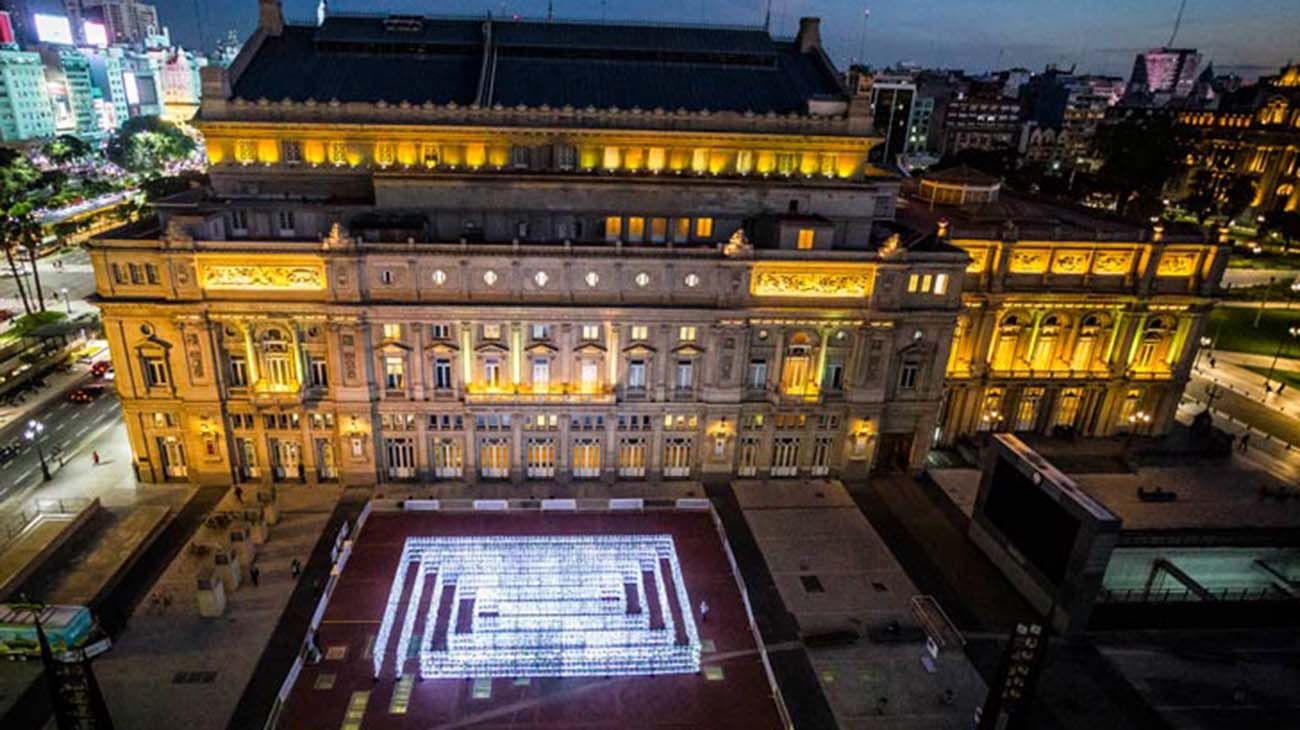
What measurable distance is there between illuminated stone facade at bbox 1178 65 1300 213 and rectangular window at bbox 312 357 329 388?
580 feet

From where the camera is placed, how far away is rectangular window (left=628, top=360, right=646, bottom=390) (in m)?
60.9

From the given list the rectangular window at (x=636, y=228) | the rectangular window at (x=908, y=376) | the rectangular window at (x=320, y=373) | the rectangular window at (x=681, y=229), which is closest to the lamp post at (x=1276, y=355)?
the rectangular window at (x=908, y=376)

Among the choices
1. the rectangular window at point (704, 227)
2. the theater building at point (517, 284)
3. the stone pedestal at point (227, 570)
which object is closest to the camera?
the stone pedestal at point (227, 570)

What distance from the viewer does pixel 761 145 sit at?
6625 cm

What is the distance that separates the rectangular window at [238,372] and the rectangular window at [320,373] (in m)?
5.00

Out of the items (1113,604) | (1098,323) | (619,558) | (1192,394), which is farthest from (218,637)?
(1192,394)

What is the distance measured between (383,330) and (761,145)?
35.6 metres

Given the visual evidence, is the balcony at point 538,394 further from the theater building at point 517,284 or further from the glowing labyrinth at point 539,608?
the glowing labyrinth at point 539,608

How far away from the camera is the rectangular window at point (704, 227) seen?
6494 cm

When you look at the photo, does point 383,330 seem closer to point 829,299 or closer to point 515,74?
point 515,74

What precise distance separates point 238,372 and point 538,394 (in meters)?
23.2

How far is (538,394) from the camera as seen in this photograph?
199 ft

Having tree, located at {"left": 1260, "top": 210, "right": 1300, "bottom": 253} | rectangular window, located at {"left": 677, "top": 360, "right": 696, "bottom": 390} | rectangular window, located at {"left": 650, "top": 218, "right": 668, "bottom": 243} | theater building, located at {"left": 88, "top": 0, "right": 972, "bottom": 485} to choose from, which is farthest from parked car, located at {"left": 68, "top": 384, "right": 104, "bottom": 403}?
tree, located at {"left": 1260, "top": 210, "right": 1300, "bottom": 253}

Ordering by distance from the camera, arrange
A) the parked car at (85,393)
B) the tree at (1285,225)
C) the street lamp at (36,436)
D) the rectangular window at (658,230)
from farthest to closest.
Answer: the tree at (1285,225) < the parked car at (85,393) < the rectangular window at (658,230) < the street lamp at (36,436)
